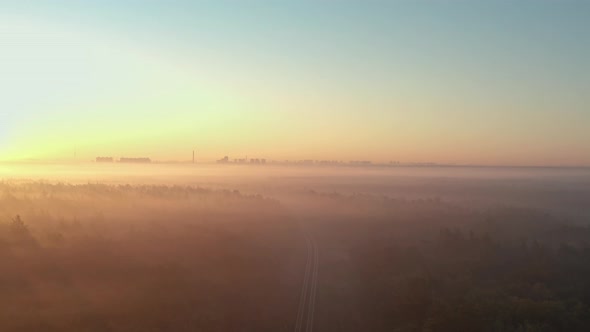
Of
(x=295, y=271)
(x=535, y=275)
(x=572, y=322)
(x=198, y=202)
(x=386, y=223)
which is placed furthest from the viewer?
(x=198, y=202)

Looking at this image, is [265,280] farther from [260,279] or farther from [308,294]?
[308,294]

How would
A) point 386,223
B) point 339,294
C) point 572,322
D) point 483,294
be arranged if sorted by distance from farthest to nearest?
1. point 386,223
2. point 339,294
3. point 483,294
4. point 572,322

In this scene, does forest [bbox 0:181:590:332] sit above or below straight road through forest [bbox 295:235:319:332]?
above

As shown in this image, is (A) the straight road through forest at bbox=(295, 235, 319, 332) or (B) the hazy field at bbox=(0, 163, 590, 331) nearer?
(B) the hazy field at bbox=(0, 163, 590, 331)

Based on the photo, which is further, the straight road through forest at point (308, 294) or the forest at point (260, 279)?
the straight road through forest at point (308, 294)

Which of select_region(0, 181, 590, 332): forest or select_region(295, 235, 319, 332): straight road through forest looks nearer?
select_region(0, 181, 590, 332): forest

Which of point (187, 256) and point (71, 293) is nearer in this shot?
point (71, 293)

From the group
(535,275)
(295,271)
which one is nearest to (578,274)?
(535,275)

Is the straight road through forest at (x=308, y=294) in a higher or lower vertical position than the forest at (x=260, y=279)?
lower

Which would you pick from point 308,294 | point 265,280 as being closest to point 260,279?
point 265,280

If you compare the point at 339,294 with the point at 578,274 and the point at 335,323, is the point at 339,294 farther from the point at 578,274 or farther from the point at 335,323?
the point at 578,274

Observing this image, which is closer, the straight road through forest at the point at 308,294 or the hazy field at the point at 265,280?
the hazy field at the point at 265,280
